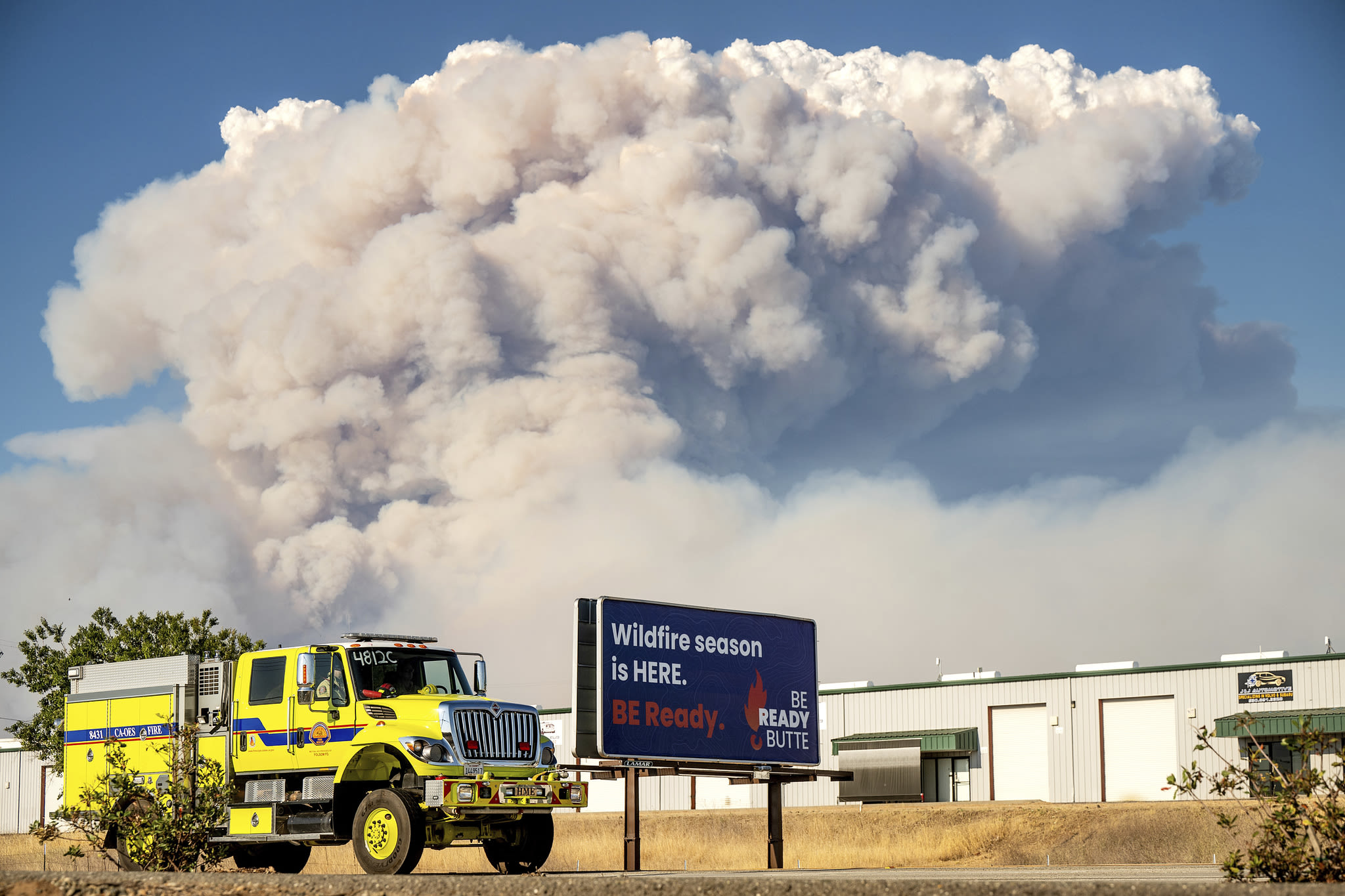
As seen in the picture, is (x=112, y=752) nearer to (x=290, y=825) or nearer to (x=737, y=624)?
(x=290, y=825)

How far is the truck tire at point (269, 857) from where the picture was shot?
2166 centimetres

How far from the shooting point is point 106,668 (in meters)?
24.5

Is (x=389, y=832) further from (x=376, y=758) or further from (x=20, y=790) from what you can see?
(x=20, y=790)

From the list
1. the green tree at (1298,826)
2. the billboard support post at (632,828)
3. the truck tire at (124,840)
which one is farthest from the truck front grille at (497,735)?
the green tree at (1298,826)

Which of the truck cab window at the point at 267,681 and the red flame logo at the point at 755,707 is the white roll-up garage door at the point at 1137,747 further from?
the truck cab window at the point at 267,681

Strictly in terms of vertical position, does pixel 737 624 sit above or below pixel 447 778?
above

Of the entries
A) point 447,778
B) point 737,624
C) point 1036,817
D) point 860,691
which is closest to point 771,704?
point 737,624

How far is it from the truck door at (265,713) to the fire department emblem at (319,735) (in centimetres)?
39

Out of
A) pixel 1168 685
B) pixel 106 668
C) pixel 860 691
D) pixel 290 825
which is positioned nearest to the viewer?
pixel 290 825

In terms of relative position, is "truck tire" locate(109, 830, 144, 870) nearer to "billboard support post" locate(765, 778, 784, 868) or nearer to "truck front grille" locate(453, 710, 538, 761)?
"truck front grille" locate(453, 710, 538, 761)

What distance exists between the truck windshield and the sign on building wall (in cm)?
3668

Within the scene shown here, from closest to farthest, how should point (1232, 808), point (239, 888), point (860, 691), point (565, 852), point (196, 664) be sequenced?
point (239, 888), point (196, 664), point (565, 852), point (1232, 808), point (860, 691)

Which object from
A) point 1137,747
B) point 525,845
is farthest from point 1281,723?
point 525,845

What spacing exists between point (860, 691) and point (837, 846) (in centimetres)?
2053
